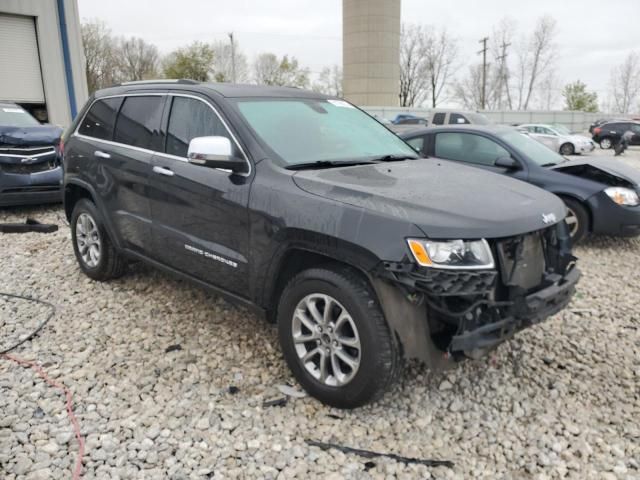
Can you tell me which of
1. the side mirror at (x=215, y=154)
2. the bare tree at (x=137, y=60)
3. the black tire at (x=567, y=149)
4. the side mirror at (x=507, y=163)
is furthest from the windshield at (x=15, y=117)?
the bare tree at (x=137, y=60)

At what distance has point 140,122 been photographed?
14.2 feet

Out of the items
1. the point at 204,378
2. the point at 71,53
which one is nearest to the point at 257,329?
the point at 204,378

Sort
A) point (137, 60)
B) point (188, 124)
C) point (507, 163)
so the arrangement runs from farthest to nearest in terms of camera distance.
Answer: point (137, 60) → point (507, 163) → point (188, 124)

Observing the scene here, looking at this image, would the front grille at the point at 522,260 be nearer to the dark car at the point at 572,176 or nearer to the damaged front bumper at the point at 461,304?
the damaged front bumper at the point at 461,304

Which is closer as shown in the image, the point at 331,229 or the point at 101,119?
the point at 331,229

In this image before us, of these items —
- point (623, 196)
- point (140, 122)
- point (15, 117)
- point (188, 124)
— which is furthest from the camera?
point (15, 117)

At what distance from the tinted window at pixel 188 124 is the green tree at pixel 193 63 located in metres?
42.6

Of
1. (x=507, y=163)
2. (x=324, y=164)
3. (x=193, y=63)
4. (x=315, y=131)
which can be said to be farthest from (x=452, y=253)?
(x=193, y=63)

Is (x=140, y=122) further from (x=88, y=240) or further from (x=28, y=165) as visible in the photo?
(x=28, y=165)

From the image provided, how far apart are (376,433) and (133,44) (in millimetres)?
66303

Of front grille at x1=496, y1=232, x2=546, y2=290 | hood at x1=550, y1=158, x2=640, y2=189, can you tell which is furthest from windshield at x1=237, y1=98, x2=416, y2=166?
hood at x1=550, y1=158, x2=640, y2=189

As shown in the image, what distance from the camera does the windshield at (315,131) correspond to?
353 cm

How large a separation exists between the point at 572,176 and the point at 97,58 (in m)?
49.7

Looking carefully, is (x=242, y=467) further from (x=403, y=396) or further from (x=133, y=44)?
(x=133, y=44)
